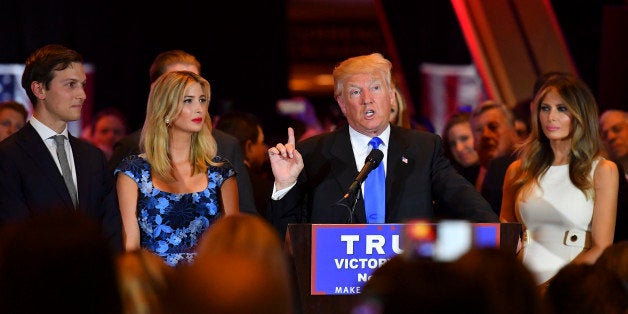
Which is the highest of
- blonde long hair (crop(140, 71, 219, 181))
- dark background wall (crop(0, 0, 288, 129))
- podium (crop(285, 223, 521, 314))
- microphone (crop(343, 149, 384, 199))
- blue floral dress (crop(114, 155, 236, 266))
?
dark background wall (crop(0, 0, 288, 129))

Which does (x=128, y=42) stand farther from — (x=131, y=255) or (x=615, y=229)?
(x=131, y=255)

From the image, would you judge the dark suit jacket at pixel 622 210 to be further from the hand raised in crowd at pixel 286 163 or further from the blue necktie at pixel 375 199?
the hand raised in crowd at pixel 286 163

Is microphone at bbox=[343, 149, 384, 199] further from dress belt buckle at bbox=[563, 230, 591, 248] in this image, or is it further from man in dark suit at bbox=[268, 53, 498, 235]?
dress belt buckle at bbox=[563, 230, 591, 248]

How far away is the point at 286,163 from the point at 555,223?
1483 mm

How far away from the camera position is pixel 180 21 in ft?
44.0

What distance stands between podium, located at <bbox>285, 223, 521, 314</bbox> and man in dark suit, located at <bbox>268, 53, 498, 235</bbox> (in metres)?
0.44

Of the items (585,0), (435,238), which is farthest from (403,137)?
(585,0)

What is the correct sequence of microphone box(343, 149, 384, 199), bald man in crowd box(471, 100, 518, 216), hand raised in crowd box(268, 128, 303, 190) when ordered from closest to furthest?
1. microphone box(343, 149, 384, 199)
2. hand raised in crowd box(268, 128, 303, 190)
3. bald man in crowd box(471, 100, 518, 216)

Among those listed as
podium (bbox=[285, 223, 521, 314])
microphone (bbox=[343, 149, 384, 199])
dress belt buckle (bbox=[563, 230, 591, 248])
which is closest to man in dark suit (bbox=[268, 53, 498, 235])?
microphone (bbox=[343, 149, 384, 199])

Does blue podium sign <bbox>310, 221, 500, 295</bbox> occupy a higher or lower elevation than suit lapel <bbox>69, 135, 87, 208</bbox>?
lower

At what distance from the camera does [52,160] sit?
187 inches

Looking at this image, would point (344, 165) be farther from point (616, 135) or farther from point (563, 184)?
point (616, 135)

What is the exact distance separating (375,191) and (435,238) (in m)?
2.04

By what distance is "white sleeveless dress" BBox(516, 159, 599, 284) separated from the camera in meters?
4.93
